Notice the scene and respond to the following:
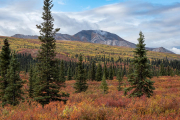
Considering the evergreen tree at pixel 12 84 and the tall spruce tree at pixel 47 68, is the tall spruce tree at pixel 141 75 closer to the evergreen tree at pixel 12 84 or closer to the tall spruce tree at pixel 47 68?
the tall spruce tree at pixel 47 68

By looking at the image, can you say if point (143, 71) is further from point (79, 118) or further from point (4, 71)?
point (4, 71)

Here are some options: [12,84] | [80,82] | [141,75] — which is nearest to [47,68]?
[12,84]

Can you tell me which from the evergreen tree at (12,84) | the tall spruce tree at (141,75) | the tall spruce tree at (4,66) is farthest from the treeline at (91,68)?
the tall spruce tree at (4,66)

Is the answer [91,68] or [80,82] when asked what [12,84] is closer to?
[80,82]

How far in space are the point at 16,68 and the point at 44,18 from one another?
858 centimetres

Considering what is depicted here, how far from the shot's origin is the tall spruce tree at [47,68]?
38.3 feet

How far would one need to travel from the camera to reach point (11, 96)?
1603 centimetres

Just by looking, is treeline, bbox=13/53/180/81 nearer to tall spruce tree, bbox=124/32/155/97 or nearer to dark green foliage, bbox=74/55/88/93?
tall spruce tree, bbox=124/32/155/97

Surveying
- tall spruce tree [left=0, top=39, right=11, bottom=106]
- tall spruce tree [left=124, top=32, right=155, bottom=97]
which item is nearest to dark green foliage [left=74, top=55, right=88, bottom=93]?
tall spruce tree [left=0, top=39, right=11, bottom=106]

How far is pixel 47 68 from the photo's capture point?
11.9 metres

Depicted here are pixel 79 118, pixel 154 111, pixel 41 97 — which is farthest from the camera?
pixel 41 97

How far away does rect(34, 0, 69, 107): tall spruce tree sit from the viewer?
38.3 feet

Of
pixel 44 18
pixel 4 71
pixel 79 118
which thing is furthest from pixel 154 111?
pixel 4 71

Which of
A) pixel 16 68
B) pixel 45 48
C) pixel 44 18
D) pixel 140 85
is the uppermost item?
pixel 44 18
